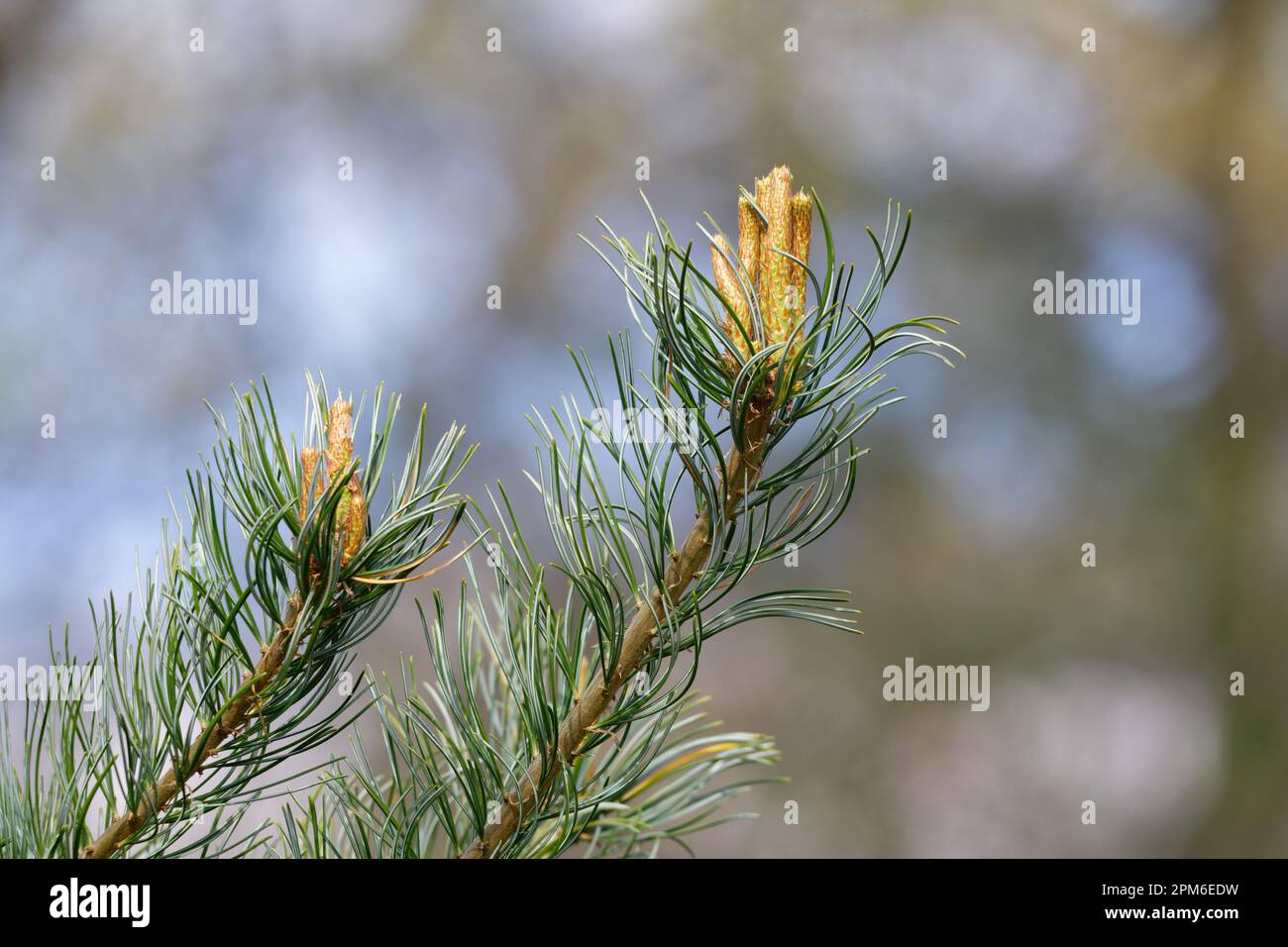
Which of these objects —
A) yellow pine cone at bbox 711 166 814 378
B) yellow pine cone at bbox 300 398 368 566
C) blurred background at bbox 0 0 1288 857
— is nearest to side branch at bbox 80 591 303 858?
yellow pine cone at bbox 300 398 368 566

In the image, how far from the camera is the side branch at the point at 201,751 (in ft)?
0.71

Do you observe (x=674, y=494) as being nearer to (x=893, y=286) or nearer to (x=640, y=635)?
(x=640, y=635)

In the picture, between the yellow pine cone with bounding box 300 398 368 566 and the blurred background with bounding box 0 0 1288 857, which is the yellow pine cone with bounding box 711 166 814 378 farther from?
the blurred background with bounding box 0 0 1288 857

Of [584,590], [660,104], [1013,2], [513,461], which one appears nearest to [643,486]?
[584,590]

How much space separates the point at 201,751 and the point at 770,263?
0.18m

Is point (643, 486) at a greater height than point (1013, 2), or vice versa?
point (1013, 2)

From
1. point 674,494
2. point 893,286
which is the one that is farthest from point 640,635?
point 893,286

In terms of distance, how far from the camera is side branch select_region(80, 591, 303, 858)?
0.71 feet

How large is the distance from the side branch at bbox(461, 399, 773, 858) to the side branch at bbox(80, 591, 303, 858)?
7cm

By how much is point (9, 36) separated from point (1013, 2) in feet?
3.44
